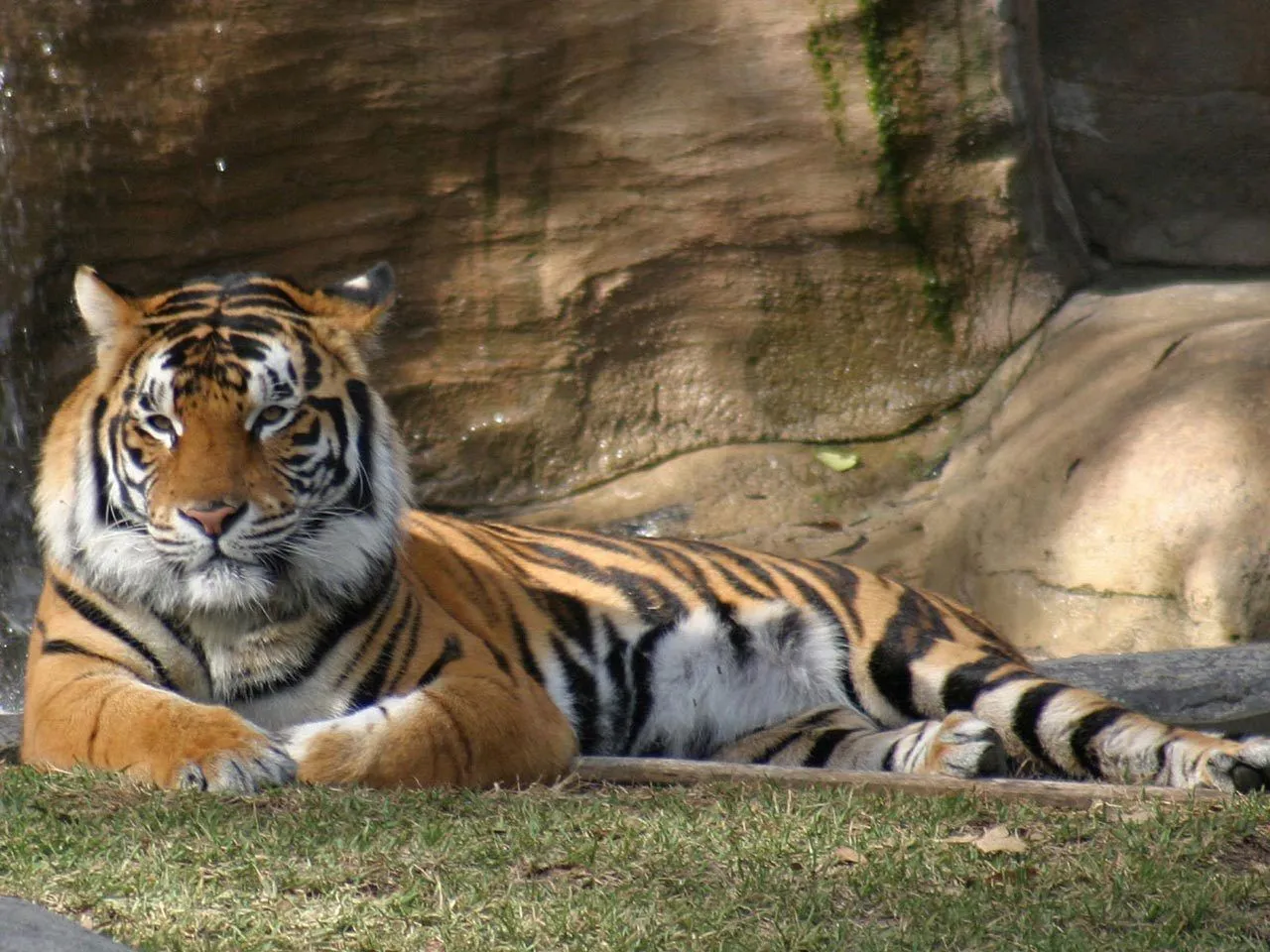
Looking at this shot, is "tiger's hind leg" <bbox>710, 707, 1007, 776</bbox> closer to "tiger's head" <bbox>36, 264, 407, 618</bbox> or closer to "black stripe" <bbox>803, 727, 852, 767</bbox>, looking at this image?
"black stripe" <bbox>803, 727, 852, 767</bbox>

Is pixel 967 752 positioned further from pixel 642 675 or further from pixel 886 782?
pixel 642 675

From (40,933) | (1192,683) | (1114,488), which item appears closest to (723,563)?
(1192,683)

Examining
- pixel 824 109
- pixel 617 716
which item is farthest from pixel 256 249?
pixel 617 716

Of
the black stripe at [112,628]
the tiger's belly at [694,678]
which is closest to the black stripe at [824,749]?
the tiger's belly at [694,678]

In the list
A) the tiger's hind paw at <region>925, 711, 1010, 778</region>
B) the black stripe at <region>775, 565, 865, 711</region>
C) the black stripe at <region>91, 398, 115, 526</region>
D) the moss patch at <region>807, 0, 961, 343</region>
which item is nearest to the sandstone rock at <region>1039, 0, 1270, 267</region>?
the moss patch at <region>807, 0, 961, 343</region>

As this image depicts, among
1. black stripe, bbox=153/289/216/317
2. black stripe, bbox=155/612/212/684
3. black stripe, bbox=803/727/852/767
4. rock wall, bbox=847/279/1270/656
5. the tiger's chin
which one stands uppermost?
black stripe, bbox=153/289/216/317

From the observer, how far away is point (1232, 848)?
3.05 metres

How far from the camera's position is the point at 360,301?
4.16 meters

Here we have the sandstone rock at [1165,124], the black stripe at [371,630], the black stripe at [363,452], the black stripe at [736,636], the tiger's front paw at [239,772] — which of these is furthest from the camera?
the sandstone rock at [1165,124]

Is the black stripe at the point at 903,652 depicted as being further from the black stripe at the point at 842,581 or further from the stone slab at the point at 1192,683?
the stone slab at the point at 1192,683

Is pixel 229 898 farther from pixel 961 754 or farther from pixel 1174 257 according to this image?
pixel 1174 257

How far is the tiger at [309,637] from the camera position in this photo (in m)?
3.54

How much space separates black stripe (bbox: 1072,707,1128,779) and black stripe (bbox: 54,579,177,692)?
6.47 ft

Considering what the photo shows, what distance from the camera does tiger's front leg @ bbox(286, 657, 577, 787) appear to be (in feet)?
11.3
